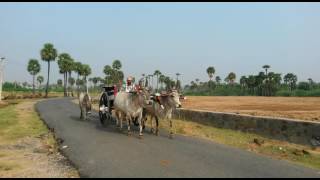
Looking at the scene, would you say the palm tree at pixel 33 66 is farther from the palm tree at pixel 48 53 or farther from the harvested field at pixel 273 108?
the harvested field at pixel 273 108

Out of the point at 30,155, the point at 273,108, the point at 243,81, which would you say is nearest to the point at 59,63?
the point at 243,81

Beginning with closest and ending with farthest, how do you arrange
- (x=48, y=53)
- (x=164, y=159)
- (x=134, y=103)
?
(x=164, y=159)
(x=134, y=103)
(x=48, y=53)

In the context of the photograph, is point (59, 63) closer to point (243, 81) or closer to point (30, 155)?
point (243, 81)

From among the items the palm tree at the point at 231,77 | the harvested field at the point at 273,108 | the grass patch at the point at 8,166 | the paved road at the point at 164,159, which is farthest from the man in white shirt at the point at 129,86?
the palm tree at the point at 231,77

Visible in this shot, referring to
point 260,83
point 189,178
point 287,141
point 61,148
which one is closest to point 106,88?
point 61,148

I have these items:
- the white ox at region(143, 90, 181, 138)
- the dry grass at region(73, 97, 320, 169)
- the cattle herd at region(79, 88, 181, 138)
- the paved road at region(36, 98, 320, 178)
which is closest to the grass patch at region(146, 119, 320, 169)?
the dry grass at region(73, 97, 320, 169)

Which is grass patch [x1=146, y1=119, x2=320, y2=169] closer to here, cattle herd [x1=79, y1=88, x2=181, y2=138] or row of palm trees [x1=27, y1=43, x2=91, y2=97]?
cattle herd [x1=79, y1=88, x2=181, y2=138]

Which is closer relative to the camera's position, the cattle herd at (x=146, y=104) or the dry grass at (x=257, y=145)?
the dry grass at (x=257, y=145)

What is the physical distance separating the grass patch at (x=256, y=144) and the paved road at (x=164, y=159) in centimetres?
169

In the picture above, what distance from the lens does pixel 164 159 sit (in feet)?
40.5

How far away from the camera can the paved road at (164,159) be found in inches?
421

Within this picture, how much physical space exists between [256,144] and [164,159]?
6.40m

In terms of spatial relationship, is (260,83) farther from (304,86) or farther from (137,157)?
(137,157)

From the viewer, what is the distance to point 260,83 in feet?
358
